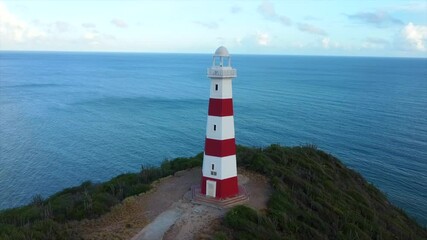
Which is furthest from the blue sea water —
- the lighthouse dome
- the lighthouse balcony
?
the lighthouse dome

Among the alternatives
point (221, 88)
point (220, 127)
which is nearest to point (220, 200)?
point (220, 127)

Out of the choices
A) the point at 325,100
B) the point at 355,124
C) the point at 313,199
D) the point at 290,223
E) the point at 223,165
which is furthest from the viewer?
the point at 325,100

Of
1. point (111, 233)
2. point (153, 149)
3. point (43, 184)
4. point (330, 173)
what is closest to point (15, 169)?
point (43, 184)

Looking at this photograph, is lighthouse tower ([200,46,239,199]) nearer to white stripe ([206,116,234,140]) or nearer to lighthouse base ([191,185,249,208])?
white stripe ([206,116,234,140])

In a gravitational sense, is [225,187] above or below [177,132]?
above

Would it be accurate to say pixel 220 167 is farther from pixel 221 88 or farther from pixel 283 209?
pixel 221 88

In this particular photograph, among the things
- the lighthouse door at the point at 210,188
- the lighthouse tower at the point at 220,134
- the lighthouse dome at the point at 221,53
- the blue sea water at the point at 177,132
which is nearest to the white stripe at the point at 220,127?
the lighthouse tower at the point at 220,134

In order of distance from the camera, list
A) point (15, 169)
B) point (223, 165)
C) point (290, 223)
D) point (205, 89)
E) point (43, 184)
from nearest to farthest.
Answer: point (290, 223), point (223, 165), point (43, 184), point (15, 169), point (205, 89)

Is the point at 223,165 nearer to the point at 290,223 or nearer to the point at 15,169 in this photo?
the point at 290,223
